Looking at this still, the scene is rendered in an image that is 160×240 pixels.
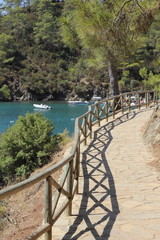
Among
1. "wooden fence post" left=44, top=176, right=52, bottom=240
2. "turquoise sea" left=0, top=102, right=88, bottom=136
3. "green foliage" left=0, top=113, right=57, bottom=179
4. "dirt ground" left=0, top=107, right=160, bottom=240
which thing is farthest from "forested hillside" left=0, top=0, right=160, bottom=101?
"wooden fence post" left=44, top=176, right=52, bottom=240

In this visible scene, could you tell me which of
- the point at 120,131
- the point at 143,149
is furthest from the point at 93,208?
the point at 120,131

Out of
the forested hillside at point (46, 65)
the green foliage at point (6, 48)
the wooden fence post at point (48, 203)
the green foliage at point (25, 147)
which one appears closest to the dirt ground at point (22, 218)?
the wooden fence post at point (48, 203)

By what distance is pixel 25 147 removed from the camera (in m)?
12.4

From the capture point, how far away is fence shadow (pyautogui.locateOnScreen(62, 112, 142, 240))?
3.57 m

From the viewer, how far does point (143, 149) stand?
27.2 feet

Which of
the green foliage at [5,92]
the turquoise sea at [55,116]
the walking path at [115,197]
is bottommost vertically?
the turquoise sea at [55,116]

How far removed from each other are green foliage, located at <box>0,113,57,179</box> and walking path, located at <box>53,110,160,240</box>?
3900 mm

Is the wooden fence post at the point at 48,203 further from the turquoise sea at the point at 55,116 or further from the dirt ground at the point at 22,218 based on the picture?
the turquoise sea at the point at 55,116

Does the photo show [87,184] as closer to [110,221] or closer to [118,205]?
[118,205]

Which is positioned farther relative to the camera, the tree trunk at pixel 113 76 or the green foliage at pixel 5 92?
the green foliage at pixel 5 92

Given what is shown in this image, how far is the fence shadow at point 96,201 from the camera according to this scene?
357 centimetres

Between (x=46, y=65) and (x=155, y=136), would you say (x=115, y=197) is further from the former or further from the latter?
(x=46, y=65)

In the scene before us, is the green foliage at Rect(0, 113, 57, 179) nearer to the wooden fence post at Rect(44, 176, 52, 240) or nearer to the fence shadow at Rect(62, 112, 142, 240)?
the fence shadow at Rect(62, 112, 142, 240)

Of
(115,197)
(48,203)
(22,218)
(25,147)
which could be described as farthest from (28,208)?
(25,147)
